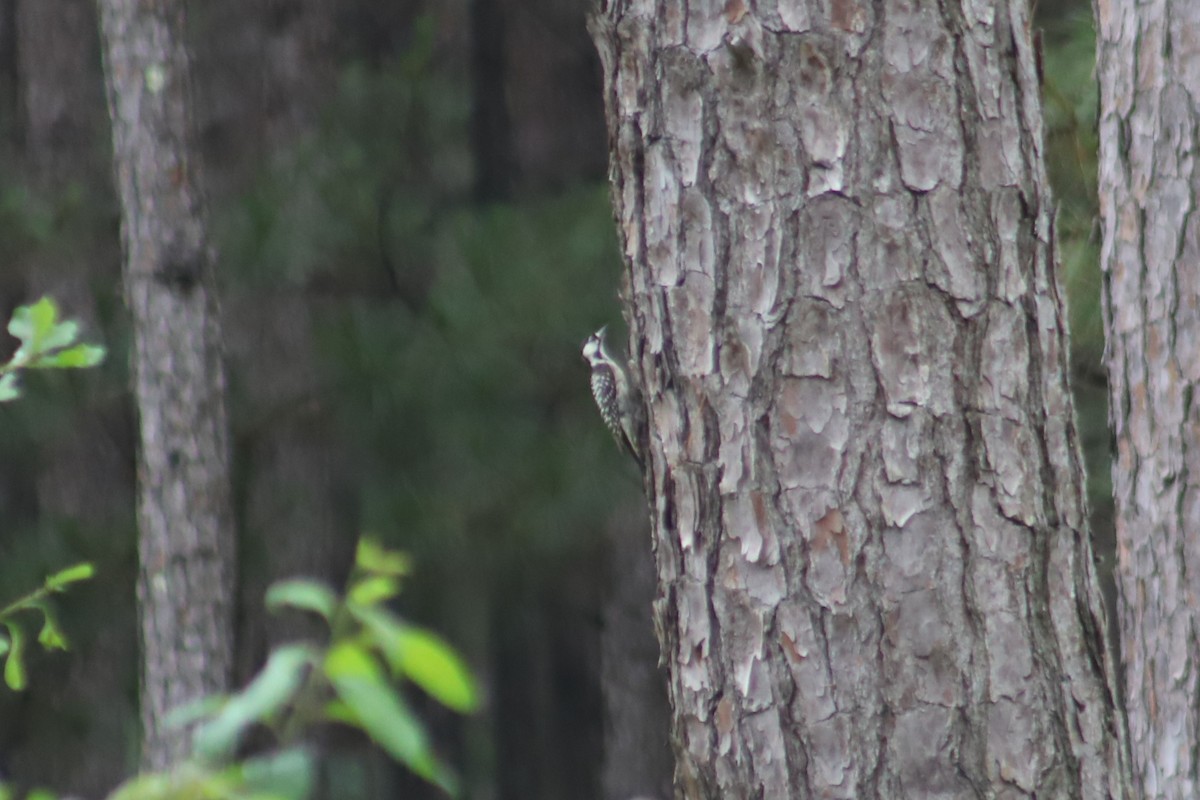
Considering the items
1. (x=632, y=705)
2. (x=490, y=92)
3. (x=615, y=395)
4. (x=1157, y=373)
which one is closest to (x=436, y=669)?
(x=615, y=395)

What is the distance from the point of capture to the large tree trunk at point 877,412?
1.82m

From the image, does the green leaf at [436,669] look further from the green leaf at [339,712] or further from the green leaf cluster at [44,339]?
the green leaf cluster at [44,339]

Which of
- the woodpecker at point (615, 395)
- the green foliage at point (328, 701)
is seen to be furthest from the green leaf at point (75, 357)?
the woodpecker at point (615, 395)

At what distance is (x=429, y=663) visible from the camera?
772 millimetres

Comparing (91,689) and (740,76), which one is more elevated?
(740,76)

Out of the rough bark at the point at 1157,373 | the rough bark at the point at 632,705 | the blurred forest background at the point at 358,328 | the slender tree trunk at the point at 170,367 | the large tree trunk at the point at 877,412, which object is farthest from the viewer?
the rough bark at the point at 632,705

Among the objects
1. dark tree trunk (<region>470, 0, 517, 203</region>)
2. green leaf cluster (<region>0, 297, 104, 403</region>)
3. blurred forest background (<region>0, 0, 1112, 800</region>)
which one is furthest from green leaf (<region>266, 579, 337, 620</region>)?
dark tree trunk (<region>470, 0, 517, 203</region>)

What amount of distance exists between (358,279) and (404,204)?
446 mm

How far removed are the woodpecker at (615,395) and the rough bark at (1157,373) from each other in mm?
1252

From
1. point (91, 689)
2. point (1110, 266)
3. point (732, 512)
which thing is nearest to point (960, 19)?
point (732, 512)

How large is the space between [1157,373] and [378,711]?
9.30 ft

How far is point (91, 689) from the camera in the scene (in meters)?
7.30

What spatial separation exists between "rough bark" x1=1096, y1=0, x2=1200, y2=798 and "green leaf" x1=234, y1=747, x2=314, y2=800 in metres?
2.77

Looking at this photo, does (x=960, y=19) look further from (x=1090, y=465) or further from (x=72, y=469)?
(x=72, y=469)
